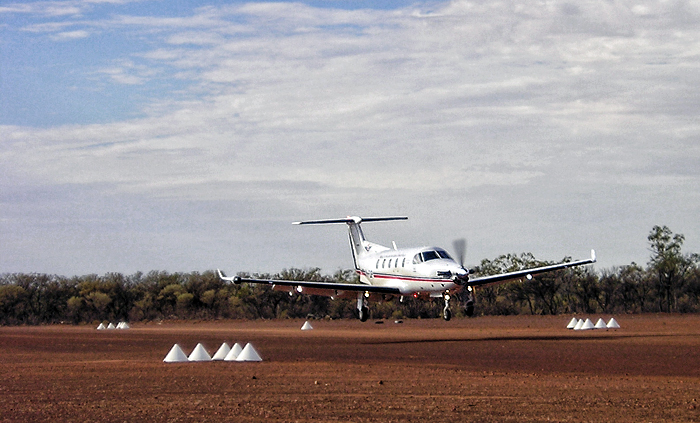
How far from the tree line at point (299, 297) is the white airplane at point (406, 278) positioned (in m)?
31.2

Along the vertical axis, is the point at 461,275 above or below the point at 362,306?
above

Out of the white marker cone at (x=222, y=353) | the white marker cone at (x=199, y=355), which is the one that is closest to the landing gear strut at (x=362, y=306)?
the white marker cone at (x=222, y=353)

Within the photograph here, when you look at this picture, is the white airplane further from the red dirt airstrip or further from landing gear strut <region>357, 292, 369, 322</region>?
the red dirt airstrip

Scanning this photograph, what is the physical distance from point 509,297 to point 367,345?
45.1 m

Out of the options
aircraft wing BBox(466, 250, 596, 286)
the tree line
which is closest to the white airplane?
aircraft wing BBox(466, 250, 596, 286)

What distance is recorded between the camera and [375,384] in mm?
21094

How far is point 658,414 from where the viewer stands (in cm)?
1603

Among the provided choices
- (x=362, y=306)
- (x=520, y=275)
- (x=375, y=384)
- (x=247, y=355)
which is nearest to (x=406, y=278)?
(x=362, y=306)

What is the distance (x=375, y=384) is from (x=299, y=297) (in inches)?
2734

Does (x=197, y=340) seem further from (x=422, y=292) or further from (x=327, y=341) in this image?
(x=422, y=292)

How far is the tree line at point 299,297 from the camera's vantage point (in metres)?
76.4

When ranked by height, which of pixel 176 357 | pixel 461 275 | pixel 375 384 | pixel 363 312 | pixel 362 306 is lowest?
pixel 375 384

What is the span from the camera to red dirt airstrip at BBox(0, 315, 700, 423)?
16.2 metres

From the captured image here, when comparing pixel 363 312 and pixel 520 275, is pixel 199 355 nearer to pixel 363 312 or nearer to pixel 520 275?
pixel 363 312
